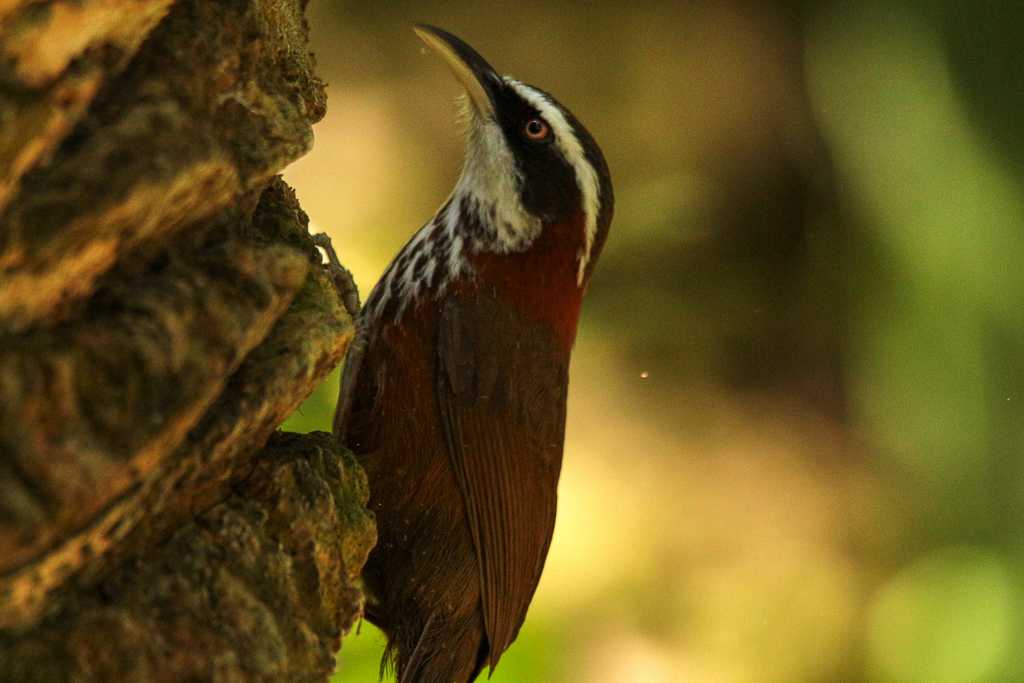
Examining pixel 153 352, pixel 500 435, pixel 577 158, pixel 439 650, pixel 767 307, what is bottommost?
pixel 153 352

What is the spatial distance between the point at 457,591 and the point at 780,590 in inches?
141

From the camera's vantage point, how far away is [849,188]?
6598 millimetres

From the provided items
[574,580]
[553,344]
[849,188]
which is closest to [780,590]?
[574,580]

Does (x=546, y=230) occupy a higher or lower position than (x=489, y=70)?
lower

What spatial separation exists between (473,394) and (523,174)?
24.5 inches

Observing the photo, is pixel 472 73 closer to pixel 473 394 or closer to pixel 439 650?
pixel 473 394

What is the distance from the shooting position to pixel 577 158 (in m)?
3.61

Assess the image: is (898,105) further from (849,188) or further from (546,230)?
(546,230)

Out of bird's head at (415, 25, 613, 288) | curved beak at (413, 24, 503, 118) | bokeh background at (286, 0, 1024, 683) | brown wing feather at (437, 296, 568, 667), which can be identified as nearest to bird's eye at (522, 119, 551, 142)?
bird's head at (415, 25, 613, 288)

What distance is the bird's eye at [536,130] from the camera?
3635mm

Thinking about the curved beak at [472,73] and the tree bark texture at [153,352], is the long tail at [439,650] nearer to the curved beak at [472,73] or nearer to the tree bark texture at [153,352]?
the tree bark texture at [153,352]

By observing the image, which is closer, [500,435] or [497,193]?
[500,435]

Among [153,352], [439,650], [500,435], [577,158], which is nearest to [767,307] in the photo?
[577,158]

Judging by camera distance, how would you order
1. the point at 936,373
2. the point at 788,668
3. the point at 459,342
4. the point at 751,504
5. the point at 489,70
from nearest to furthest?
the point at 459,342 < the point at 489,70 < the point at 936,373 < the point at 788,668 < the point at 751,504
